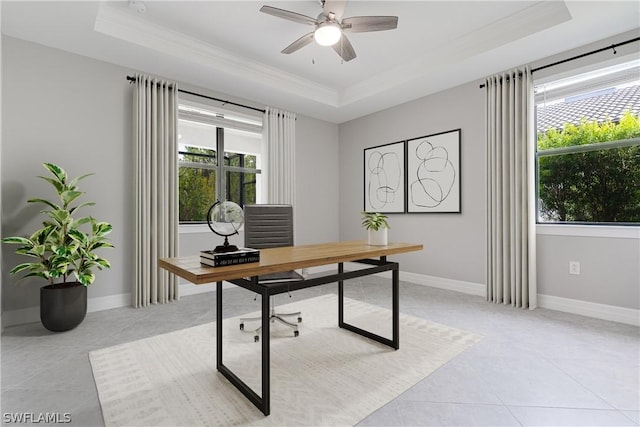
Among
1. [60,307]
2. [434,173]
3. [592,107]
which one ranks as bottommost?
[60,307]

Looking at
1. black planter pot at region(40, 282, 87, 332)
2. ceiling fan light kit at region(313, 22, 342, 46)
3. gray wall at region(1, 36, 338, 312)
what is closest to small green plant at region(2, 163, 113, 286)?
black planter pot at region(40, 282, 87, 332)

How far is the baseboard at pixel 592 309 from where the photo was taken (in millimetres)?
2699

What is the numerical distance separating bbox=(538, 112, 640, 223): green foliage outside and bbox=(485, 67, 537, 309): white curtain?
0.27m

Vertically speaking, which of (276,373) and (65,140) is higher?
(65,140)

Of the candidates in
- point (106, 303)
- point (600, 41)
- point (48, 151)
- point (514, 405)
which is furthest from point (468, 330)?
point (48, 151)

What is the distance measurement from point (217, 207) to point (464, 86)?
3.49 metres

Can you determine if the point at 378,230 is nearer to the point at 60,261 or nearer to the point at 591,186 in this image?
the point at 591,186

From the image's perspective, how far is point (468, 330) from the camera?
2594mm

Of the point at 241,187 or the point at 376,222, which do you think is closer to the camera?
the point at 376,222

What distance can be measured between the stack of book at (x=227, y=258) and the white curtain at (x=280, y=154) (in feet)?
9.26

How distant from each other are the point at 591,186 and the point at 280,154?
11.8 ft

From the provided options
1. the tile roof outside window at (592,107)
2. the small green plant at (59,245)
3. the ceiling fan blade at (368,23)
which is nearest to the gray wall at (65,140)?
the small green plant at (59,245)

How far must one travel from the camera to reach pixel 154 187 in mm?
3371

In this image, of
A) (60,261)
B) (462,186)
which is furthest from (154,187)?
(462,186)
